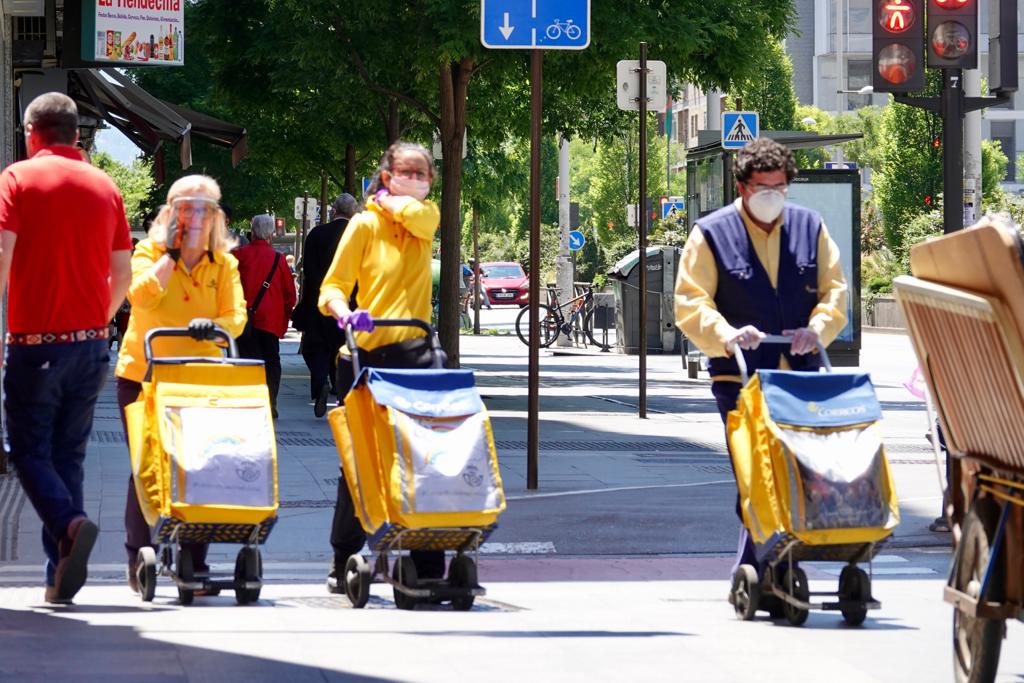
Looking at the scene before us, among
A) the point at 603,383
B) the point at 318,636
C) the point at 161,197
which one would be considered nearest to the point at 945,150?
the point at 318,636

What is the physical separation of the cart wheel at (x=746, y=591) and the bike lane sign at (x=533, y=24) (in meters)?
5.15

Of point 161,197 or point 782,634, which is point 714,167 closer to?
point 782,634

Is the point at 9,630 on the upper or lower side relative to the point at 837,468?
lower

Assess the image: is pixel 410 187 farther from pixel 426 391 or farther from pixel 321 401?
pixel 321 401

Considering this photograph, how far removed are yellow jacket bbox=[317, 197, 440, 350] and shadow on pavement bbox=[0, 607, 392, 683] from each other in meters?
1.70

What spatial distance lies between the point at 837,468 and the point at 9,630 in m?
3.01

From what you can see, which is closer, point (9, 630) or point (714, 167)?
point (9, 630)

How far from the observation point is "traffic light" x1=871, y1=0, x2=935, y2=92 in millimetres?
11883

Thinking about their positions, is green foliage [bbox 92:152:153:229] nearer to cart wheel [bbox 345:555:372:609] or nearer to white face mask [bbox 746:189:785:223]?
cart wheel [bbox 345:555:372:609]

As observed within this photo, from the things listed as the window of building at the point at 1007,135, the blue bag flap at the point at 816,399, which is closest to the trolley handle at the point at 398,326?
the blue bag flap at the point at 816,399

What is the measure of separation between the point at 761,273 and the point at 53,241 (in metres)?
2.75

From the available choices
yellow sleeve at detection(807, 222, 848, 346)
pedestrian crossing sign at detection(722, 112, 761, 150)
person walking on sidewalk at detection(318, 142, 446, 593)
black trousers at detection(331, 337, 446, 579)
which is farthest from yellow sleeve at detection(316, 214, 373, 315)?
pedestrian crossing sign at detection(722, 112, 761, 150)

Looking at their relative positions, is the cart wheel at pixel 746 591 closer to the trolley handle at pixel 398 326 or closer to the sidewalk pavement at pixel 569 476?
the trolley handle at pixel 398 326

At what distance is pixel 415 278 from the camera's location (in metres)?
8.19
